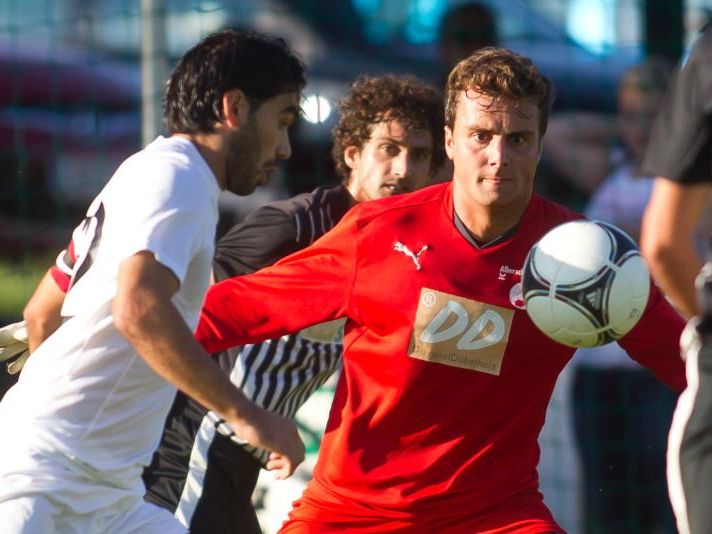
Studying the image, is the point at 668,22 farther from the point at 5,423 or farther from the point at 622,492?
the point at 5,423

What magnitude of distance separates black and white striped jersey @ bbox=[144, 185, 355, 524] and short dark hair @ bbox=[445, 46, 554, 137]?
555 mm

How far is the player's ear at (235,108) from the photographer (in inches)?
156

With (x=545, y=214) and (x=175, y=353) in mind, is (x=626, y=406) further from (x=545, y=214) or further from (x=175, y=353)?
(x=175, y=353)

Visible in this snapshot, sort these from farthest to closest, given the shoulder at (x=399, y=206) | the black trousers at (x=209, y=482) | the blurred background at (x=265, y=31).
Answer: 1. the blurred background at (x=265, y=31)
2. the black trousers at (x=209, y=482)
3. the shoulder at (x=399, y=206)

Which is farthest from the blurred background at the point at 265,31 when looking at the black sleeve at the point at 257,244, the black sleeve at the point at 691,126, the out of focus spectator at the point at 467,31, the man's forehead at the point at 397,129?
the black sleeve at the point at 691,126

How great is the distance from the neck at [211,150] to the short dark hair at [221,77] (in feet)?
0.05

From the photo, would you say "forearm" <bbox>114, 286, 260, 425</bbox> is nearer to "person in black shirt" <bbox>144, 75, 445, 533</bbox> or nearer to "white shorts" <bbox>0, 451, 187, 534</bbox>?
"white shorts" <bbox>0, 451, 187, 534</bbox>

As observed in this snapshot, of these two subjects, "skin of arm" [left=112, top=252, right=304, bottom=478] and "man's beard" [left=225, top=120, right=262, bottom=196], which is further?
"man's beard" [left=225, top=120, right=262, bottom=196]

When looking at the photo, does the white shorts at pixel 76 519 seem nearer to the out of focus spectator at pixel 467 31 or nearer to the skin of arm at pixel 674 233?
the skin of arm at pixel 674 233

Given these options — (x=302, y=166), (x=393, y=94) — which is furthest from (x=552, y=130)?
(x=393, y=94)

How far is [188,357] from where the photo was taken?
3.50m

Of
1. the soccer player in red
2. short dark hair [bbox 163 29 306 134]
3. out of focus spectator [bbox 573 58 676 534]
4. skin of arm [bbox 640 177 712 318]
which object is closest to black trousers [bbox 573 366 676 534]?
out of focus spectator [bbox 573 58 676 534]

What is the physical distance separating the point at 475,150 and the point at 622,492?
3.13m

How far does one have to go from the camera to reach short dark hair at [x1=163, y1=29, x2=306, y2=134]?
3953 mm
